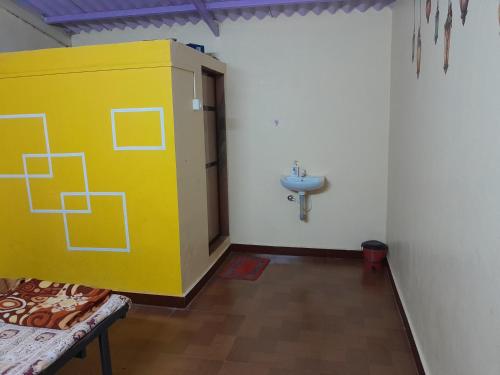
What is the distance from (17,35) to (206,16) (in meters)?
2.03

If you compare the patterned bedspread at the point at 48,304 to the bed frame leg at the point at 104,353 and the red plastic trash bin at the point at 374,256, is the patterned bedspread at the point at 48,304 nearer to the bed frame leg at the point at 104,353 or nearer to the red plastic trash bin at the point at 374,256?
the bed frame leg at the point at 104,353

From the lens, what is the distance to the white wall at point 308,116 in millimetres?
4207

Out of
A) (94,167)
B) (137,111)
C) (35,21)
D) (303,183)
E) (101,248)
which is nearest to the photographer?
(137,111)

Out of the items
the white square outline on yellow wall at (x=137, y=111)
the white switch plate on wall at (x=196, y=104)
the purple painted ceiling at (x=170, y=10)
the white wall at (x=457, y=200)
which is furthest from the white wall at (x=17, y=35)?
the white wall at (x=457, y=200)

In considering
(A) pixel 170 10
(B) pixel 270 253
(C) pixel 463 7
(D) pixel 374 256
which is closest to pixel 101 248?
(B) pixel 270 253

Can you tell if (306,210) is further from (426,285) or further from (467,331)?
(467,331)

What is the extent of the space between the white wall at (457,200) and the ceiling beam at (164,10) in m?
1.64

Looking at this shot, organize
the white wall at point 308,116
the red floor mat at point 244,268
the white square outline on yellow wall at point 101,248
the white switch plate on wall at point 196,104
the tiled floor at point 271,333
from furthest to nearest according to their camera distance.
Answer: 1. the white wall at point 308,116
2. the red floor mat at point 244,268
3. the white switch plate on wall at point 196,104
4. the white square outline on yellow wall at point 101,248
5. the tiled floor at point 271,333

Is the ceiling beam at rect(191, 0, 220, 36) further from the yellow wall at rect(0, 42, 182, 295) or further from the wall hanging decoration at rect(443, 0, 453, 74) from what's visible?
the wall hanging decoration at rect(443, 0, 453, 74)

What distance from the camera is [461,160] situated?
169cm

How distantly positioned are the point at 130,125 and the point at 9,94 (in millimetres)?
1148

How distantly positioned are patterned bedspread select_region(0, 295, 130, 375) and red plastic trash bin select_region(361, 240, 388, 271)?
2.87m

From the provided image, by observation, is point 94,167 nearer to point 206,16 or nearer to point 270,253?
point 206,16

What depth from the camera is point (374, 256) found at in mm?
4148
